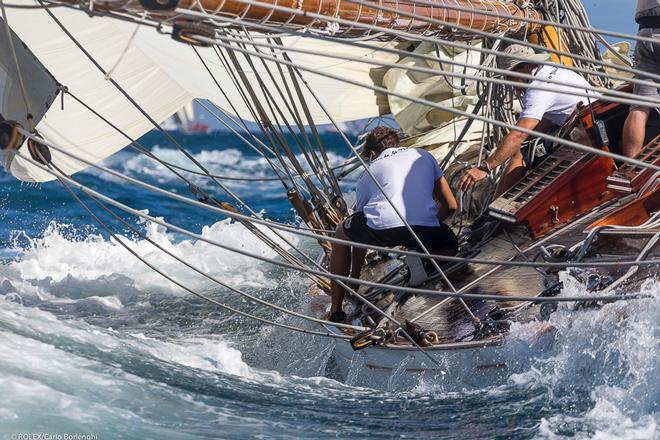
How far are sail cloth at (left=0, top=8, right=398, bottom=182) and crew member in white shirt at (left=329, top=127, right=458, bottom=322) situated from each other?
2673 millimetres

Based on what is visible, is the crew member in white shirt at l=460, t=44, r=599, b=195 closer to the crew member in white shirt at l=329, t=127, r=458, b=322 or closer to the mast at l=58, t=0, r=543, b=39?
the crew member in white shirt at l=329, t=127, r=458, b=322

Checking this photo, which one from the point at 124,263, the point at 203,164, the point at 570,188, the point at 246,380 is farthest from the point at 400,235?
the point at 203,164

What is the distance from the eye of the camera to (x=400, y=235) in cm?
558

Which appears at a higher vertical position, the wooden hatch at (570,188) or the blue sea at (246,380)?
Answer: the wooden hatch at (570,188)

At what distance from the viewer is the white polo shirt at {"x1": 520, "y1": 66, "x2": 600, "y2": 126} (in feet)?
19.3

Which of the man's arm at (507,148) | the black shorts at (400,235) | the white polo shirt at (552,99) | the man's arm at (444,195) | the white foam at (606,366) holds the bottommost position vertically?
the white foam at (606,366)

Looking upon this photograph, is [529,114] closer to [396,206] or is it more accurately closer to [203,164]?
[396,206]

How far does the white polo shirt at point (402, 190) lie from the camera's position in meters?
5.55

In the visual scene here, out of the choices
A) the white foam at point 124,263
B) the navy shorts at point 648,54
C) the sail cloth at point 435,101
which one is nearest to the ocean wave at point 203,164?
Answer: the white foam at point 124,263

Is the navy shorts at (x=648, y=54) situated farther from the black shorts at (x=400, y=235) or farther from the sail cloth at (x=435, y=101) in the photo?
the sail cloth at (x=435, y=101)

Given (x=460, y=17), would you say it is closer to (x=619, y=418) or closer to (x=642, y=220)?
(x=642, y=220)

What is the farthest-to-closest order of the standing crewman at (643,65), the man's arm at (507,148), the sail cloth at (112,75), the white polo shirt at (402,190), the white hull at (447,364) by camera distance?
1. the sail cloth at (112,75)
2. the man's arm at (507,148)
3. the standing crewman at (643,65)
4. the white polo shirt at (402,190)
5. the white hull at (447,364)

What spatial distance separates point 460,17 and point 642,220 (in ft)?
5.22

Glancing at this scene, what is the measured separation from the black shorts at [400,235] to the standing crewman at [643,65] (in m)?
1.07
